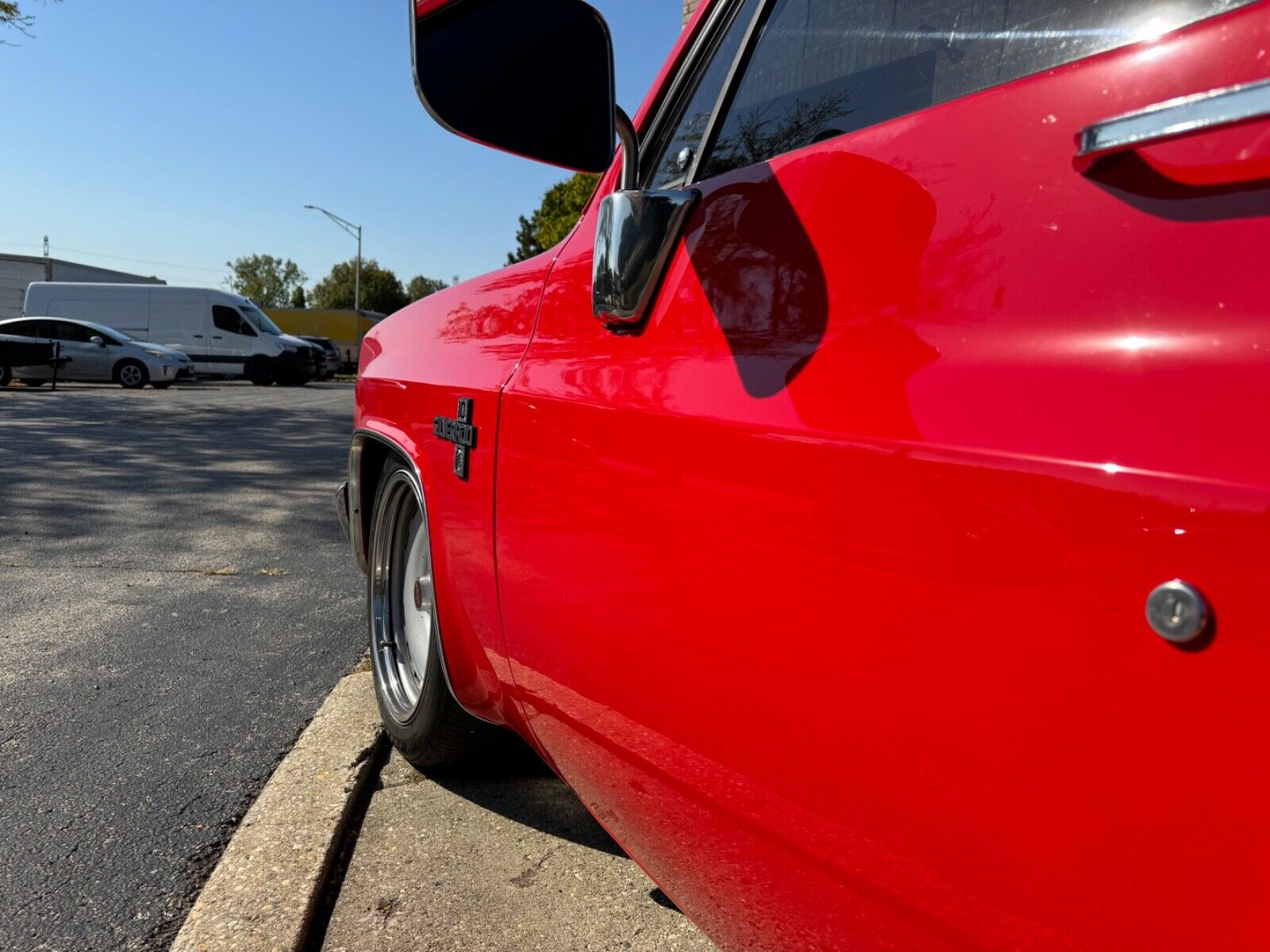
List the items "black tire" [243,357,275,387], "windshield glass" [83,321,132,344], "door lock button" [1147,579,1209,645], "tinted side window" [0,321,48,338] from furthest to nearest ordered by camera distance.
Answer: "black tire" [243,357,275,387], "windshield glass" [83,321,132,344], "tinted side window" [0,321,48,338], "door lock button" [1147,579,1209,645]

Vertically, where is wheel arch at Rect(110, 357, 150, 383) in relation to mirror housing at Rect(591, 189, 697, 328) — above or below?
below

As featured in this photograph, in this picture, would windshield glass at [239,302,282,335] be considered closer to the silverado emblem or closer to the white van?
the white van

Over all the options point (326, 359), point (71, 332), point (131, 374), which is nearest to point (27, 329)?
point (71, 332)

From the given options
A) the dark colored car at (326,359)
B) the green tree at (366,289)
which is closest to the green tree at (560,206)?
the dark colored car at (326,359)

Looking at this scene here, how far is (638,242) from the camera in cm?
147

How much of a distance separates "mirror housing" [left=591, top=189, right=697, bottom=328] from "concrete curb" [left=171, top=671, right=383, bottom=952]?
1.35 metres

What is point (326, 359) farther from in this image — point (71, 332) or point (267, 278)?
point (267, 278)

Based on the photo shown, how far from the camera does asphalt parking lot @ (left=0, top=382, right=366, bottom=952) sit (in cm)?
223

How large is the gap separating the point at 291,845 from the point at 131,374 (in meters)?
23.0

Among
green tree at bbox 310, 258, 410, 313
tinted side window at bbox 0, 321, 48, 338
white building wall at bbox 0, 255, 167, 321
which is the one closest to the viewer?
tinted side window at bbox 0, 321, 48, 338

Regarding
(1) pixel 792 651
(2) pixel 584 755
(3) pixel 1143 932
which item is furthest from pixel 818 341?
(2) pixel 584 755

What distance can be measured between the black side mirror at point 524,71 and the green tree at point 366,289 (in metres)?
Answer: 91.0

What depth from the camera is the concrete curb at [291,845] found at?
198 cm

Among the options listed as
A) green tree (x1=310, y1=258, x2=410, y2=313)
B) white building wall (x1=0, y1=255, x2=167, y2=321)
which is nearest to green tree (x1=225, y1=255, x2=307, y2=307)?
green tree (x1=310, y1=258, x2=410, y2=313)
